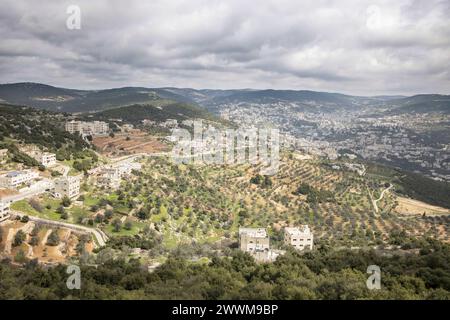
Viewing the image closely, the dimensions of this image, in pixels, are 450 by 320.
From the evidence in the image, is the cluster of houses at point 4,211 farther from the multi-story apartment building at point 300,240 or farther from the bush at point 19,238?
the multi-story apartment building at point 300,240

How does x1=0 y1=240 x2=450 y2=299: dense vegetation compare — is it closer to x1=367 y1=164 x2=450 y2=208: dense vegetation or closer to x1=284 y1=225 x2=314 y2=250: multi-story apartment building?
x1=284 y1=225 x2=314 y2=250: multi-story apartment building

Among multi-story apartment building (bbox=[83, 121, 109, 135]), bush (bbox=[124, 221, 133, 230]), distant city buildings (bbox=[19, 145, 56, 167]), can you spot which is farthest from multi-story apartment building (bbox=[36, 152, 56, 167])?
multi-story apartment building (bbox=[83, 121, 109, 135])

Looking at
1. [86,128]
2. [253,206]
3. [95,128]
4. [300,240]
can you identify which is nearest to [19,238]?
[300,240]

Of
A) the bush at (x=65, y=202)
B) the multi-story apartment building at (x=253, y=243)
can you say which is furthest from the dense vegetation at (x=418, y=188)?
the bush at (x=65, y=202)

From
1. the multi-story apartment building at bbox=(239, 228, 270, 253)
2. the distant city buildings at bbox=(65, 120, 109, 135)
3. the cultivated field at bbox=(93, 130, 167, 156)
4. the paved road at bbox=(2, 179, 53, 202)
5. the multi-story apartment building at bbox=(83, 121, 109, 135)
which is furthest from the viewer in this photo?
the multi-story apartment building at bbox=(83, 121, 109, 135)

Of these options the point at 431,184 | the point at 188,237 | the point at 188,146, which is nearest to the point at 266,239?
the point at 188,237

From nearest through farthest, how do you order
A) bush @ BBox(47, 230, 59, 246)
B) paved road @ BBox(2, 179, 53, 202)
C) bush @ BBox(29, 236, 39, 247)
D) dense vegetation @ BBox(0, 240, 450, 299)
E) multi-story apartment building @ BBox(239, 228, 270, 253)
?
dense vegetation @ BBox(0, 240, 450, 299) < bush @ BBox(29, 236, 39, 247) < bush @ BBox(47, 230, 59, 246) < multi-story apartment building @ BBox(239, 228, 270, 253) < paved road @ BBox(2, 179, 53, 202)

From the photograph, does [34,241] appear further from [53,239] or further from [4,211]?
[4,211]
